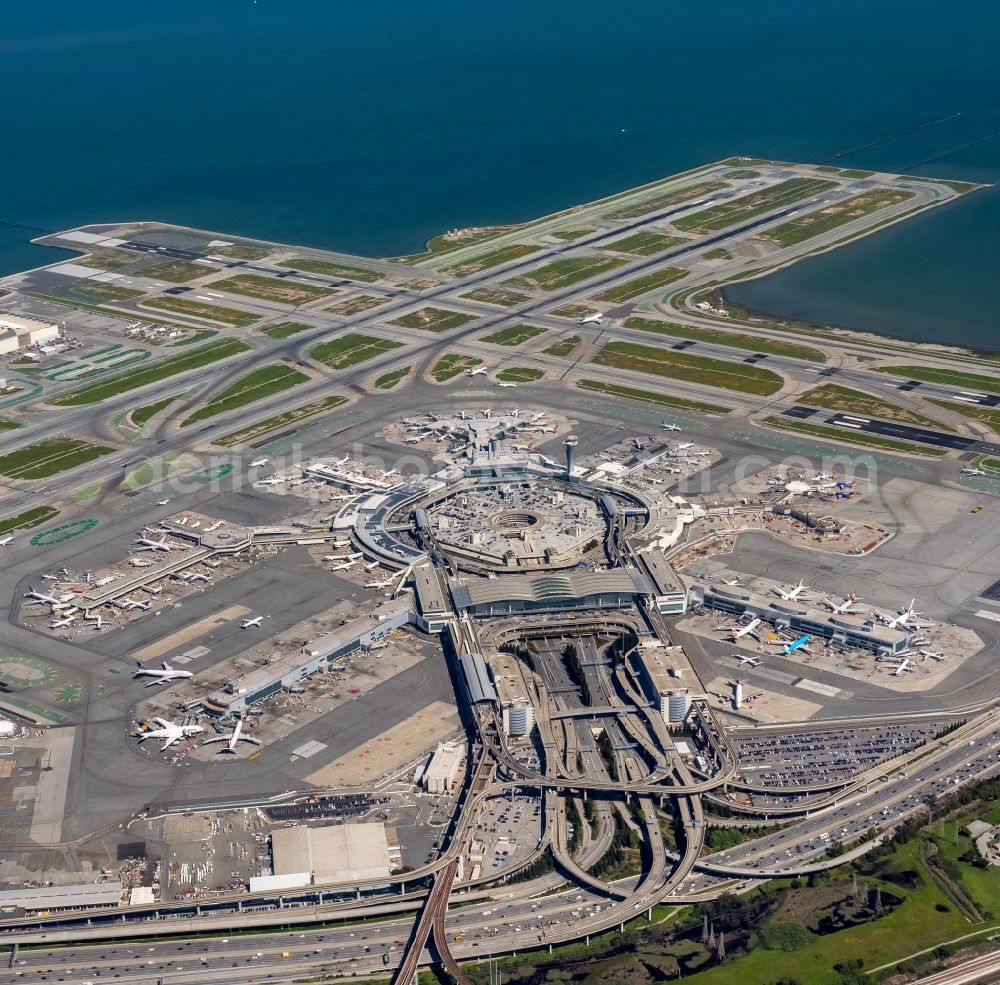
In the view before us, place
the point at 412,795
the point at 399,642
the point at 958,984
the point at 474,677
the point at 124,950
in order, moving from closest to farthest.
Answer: the point at 958,984 → the point at 124,950 → the point at 412,795 → the point at 474,677 → the point at 399,642

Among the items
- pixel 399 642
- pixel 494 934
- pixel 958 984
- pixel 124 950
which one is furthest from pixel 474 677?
pixel 958 984

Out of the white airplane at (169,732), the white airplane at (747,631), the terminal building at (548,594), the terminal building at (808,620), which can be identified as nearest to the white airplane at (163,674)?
the white airplane at (169,732)

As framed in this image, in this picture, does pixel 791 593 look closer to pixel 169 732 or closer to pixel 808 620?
pixel 808 620

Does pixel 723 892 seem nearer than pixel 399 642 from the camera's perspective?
Yes

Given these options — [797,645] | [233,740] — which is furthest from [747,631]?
[233,740]

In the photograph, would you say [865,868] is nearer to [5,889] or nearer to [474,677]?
[474,677]

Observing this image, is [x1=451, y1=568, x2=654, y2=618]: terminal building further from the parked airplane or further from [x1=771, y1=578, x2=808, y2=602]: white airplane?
the parked airplane
